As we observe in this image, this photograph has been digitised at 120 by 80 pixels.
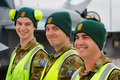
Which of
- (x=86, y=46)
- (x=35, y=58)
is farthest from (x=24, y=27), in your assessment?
(x=86, y=46)

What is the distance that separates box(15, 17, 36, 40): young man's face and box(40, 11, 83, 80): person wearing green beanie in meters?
0.61

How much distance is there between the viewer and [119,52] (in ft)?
25.6

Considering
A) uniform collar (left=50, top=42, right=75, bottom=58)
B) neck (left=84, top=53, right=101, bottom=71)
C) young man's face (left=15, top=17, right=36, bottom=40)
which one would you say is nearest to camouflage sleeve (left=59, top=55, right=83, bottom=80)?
uniform collar (left=50, top=42, right=75, bottom=58)

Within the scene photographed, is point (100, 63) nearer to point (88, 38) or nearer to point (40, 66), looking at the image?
point (88, 38)

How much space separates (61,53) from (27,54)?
66 centimetres

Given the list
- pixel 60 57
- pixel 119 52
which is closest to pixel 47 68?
pixel 60 57

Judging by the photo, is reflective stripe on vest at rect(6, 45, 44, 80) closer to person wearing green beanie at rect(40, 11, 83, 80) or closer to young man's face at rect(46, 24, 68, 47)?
person wearing green beanie at rect(40, 11, 83, 80)

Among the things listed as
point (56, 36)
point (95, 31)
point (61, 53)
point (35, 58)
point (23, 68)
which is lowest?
point (23, 68)

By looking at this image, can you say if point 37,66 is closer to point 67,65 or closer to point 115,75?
point 67,65

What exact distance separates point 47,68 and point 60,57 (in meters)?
0.24

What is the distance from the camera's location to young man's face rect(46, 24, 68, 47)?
2.05 m

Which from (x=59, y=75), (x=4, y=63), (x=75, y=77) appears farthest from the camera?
(x=4, y=63)

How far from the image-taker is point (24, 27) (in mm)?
2572

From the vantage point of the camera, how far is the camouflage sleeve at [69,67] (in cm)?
178
